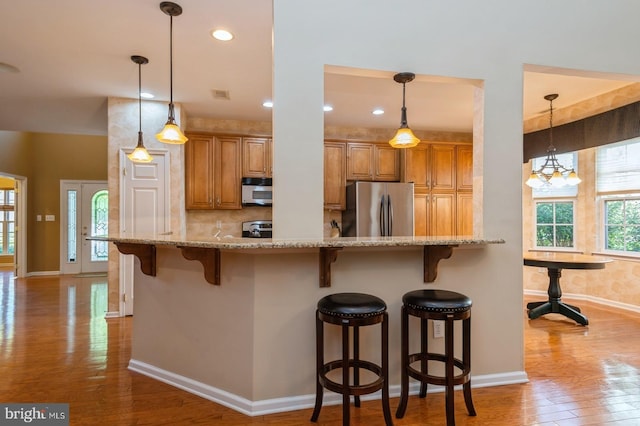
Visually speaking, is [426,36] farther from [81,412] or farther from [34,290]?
[34,290]

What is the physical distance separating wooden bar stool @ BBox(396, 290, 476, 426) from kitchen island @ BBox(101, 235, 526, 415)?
203 millimetres

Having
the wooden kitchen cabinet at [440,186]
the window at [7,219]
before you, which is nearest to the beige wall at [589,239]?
→ the wooden kitchen cabinet at [440,186]

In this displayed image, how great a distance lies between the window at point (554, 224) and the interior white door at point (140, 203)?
16.7 feet

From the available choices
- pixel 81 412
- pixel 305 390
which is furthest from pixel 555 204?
pixel 81 412

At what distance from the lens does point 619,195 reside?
14.2 feet

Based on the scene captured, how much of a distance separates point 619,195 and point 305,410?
15.0 ft

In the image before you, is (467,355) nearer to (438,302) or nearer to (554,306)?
(438,302)

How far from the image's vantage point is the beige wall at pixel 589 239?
4164 mm

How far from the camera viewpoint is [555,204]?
4992mm

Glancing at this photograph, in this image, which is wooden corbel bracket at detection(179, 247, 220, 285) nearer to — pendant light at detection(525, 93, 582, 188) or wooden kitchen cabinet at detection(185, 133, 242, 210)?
wooden kitchen cabinet at detection(185, 133, 242, 210)

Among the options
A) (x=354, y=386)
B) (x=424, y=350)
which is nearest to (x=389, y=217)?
(x=424, y=350)

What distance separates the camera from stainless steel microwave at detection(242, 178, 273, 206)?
4730 mm

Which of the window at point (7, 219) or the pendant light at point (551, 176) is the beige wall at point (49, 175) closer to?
the window at point (7, 219)

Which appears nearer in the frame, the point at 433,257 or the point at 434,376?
the point at 434,376
